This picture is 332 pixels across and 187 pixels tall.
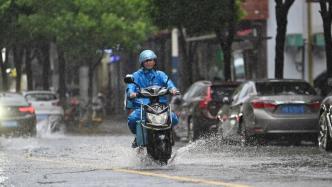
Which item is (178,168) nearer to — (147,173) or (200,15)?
(147,173)

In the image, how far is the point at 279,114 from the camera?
17828 mm

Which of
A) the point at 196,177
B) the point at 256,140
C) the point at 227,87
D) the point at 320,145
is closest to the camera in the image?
the point at 196,177

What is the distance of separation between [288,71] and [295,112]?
17.4 meters

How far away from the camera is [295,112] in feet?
58.6

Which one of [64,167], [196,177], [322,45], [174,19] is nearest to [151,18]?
[174,19]

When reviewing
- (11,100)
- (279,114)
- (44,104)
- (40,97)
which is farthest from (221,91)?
(40,97)

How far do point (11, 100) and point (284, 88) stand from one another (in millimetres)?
9437

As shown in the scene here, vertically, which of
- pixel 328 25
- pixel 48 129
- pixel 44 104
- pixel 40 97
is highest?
pixel 328 25

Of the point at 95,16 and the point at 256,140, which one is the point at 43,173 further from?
the point at 95,16

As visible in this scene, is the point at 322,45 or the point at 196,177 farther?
the point at 322,45

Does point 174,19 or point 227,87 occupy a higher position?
point 174,19

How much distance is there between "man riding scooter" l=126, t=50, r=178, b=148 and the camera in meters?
12.9

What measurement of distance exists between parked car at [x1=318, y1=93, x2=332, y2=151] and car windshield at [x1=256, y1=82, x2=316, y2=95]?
1.55 metres

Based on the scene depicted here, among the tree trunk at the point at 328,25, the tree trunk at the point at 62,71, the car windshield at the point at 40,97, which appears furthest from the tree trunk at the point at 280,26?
the tree trunk at the point at 62,71
